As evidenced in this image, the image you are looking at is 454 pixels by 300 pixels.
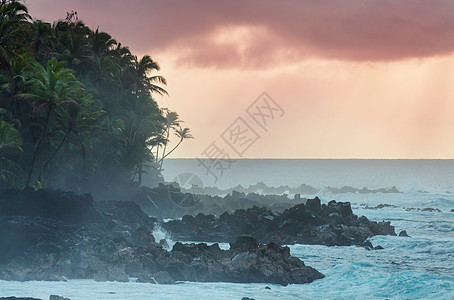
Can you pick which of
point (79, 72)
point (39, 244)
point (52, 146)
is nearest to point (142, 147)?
point (79, 72)

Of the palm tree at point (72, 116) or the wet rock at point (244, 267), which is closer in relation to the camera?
the wet rock at point (244, 267)

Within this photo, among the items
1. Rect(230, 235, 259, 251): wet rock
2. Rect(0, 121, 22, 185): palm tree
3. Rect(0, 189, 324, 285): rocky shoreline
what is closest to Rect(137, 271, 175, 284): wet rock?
Rect(0, 189, 324, 285): rocky shoreline

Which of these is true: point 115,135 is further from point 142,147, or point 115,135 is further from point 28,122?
point 28,122

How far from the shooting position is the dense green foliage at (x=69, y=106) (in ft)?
93.5

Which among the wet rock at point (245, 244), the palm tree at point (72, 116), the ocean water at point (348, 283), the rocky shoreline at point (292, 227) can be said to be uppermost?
the palm tree at point (72, 116)

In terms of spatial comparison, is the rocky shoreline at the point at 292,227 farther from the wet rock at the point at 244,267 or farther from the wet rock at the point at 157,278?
the wet rock at the point at 157,278

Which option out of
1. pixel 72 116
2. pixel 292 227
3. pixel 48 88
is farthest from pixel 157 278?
pixel 72 116

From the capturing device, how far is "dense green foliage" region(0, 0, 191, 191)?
28.5 m

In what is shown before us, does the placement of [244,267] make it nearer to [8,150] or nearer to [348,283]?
[348,283]

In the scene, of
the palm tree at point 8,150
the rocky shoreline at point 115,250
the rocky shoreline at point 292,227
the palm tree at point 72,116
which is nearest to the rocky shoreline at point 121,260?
the rocky shoreline at point 115,250

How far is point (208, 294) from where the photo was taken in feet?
59.4

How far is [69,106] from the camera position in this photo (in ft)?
105

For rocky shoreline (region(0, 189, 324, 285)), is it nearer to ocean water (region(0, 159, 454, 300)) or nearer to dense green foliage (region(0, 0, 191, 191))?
ocean water (region(0, 159, 454, 300))

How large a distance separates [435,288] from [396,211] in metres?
29.8
